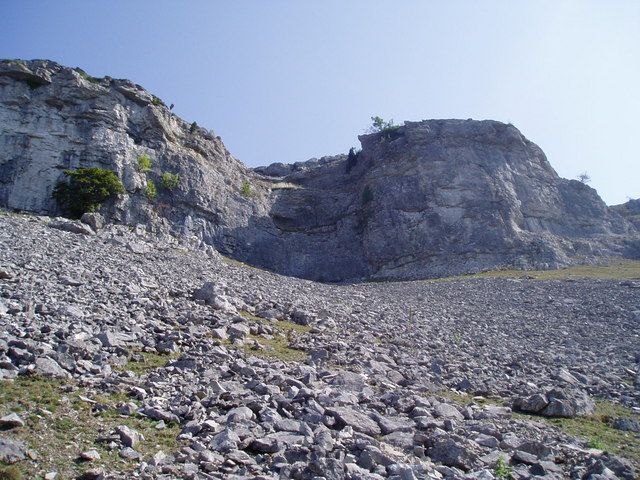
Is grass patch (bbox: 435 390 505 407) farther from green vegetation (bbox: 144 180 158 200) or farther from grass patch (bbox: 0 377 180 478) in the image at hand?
green vegetation (bbox: 144 180 158 200)

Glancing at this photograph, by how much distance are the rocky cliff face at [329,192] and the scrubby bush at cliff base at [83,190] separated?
4.84ft

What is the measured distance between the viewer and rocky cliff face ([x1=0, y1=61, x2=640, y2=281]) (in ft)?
151

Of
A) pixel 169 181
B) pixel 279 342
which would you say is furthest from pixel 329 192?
pixel 279 342

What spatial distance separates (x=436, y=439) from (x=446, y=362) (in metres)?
7.84

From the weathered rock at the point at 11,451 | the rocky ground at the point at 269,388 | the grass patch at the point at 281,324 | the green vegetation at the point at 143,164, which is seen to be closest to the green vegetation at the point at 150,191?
the green vegetation at the point at 143,164

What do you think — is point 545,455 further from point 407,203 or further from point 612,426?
point 407,203

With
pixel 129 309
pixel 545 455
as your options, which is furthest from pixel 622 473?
pixel 129 309

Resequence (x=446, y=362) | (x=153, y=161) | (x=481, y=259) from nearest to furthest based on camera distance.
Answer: (x=446, y=362) → (x=153, y=161) → (x=481, y=259)

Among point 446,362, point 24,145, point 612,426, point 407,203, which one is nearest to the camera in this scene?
point 612,426

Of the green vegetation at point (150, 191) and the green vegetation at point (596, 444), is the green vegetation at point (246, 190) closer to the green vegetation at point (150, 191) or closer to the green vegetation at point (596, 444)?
the green vegetation at point (150, 191)

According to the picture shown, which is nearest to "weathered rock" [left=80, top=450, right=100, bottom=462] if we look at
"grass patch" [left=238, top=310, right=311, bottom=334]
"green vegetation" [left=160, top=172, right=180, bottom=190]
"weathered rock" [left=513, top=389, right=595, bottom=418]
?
"weathered rock" [left=513, top=389, right=595, bottom=418]

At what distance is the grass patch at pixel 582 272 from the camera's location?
151 ft

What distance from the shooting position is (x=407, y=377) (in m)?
13.1

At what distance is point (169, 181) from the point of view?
51031 mm
